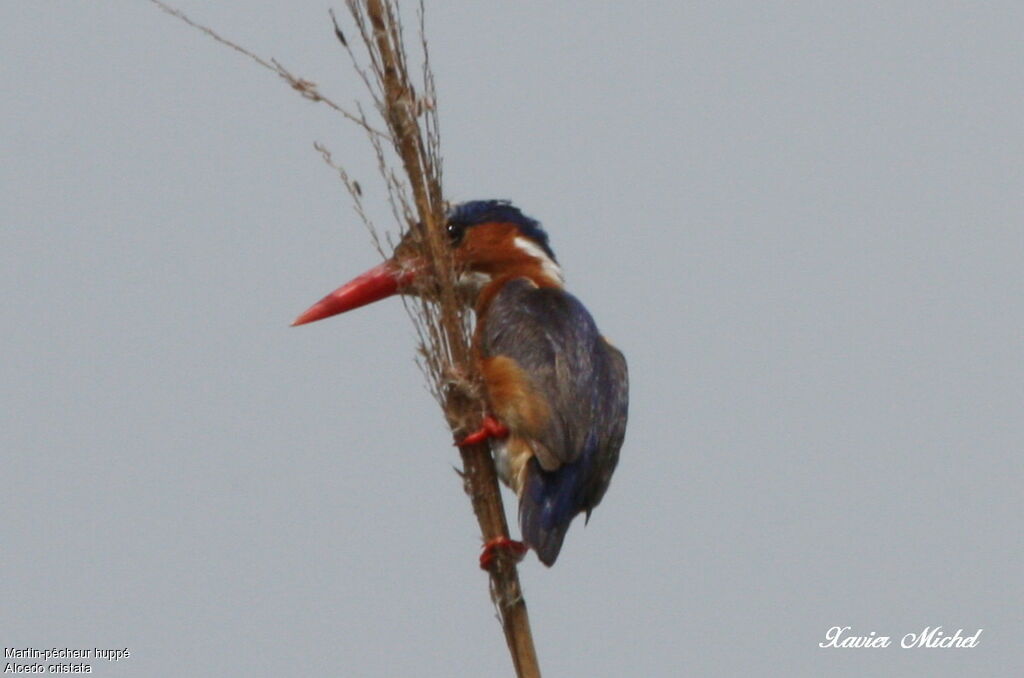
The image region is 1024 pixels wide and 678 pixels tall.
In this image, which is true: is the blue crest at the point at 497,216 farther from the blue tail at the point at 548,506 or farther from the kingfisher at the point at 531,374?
the blue tail at the point at 548,506

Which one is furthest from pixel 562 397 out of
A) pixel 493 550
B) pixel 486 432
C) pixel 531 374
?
pixel 493 550

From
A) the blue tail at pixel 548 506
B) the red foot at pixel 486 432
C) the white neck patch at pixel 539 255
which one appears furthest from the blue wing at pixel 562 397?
the white neck patch at pixel 539 255

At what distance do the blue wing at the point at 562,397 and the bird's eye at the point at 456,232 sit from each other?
0.99 ft

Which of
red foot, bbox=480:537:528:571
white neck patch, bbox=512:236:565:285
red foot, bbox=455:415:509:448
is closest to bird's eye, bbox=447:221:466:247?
white neck patch, bbox=512:236:565:285

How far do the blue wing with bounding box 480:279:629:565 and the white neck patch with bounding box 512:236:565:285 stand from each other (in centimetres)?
29

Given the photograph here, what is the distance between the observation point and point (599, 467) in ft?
12.2

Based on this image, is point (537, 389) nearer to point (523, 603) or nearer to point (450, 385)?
point (450, 385)

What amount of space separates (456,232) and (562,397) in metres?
0.83

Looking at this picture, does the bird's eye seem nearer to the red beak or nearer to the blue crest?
the blue crest

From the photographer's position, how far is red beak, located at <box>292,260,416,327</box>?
13.4ft

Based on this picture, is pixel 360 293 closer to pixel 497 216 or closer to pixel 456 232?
pixel 456 232

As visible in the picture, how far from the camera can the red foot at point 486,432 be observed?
352cm

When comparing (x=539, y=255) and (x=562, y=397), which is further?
(x=539, y=255)

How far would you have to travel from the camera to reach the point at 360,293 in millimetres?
4082
